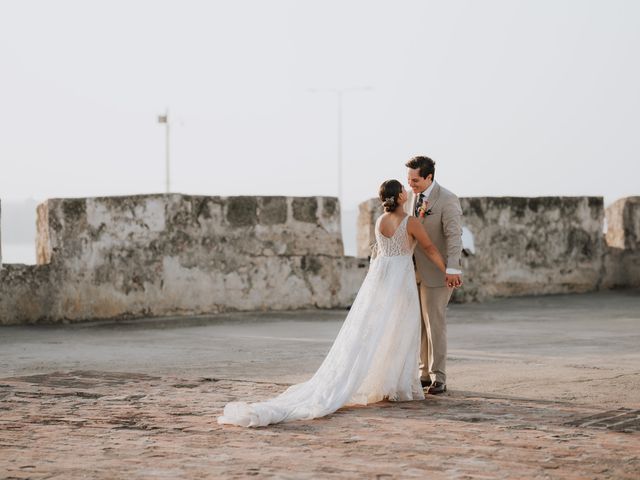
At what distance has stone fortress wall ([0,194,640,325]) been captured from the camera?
11.7m

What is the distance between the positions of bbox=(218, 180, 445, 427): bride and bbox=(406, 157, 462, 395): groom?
0.36 feet

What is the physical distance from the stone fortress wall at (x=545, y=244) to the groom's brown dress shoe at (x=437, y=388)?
23.6ft

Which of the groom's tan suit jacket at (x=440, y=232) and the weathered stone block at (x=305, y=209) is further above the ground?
the weathered stone block at (x=305, y=209)

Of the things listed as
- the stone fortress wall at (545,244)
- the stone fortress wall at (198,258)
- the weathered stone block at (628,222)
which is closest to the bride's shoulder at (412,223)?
the stone fortress wall at (198,258)

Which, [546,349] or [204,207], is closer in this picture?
[546,349]

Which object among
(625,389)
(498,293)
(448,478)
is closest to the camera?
(448,478)

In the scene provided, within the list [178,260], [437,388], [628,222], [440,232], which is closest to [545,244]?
[628,222]

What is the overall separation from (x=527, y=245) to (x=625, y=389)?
321 inches

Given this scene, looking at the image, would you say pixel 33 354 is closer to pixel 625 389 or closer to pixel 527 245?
pixel 625 389

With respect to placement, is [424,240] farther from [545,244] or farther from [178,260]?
[545,244]

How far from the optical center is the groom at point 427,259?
22.9 ft

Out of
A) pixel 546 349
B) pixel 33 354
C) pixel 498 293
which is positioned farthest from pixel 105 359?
pixel 498 293

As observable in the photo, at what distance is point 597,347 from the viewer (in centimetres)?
909

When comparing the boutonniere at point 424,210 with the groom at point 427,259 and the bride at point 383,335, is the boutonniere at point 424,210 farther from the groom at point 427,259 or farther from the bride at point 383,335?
the bride at point 383,335
